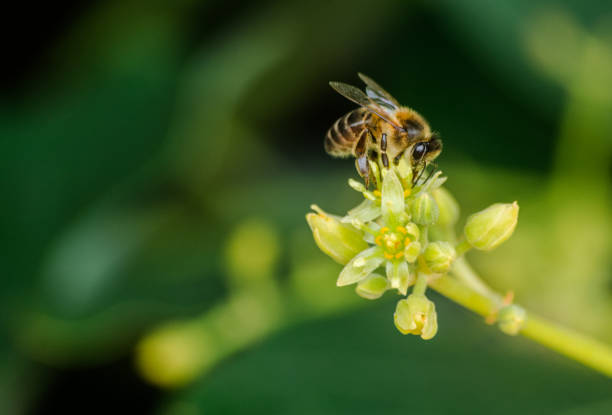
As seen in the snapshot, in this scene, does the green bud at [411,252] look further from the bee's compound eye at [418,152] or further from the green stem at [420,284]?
the bee's compound eye at [418,152]

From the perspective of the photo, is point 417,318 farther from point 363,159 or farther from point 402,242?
point 363,159

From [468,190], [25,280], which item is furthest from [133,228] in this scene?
[468,190]

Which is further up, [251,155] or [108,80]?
[108,80]

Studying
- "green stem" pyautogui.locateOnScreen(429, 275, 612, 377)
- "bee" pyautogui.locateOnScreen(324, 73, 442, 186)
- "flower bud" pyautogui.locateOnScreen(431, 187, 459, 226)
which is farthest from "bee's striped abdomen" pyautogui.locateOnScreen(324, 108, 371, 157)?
"green stem" pyautogui.locateOnScreen(429, 275, 612, 377)

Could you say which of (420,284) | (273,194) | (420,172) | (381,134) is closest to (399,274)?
(420,284)

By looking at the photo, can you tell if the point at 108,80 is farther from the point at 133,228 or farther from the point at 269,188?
the point at 269,188

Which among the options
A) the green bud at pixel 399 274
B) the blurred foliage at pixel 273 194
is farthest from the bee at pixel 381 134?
the blurred foliage at pixel 273 194
